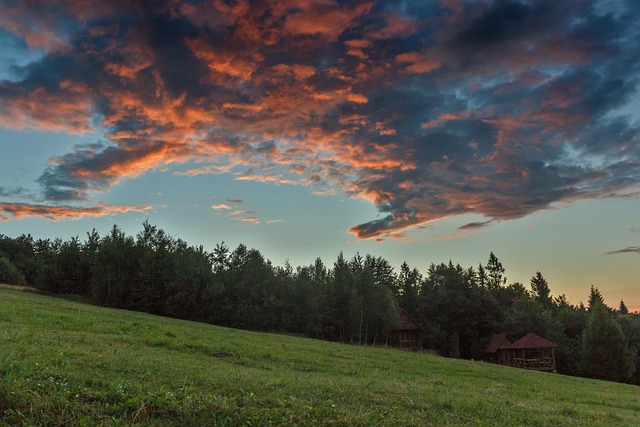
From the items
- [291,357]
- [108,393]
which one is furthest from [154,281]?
[108,393]

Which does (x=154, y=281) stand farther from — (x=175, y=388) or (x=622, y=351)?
(x=622, y=351)

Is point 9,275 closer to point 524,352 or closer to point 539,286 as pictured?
point 524,352

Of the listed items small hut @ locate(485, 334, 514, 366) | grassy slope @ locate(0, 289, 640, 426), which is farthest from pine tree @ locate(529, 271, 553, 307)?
grassy slope @ locate(0, 289, 640, 426)

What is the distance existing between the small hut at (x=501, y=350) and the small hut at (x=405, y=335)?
11.9m

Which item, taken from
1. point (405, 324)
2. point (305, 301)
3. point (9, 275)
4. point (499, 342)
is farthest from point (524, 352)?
point (9, 275)

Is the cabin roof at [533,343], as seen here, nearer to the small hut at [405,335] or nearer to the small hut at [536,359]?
the small hut at [536,359]

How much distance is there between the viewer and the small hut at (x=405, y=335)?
7050 cm

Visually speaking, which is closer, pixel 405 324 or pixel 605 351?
pixel 605 351

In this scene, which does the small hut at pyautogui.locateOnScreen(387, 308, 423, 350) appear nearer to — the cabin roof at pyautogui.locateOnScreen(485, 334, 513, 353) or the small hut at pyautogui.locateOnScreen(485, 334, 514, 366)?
the cabin roof at pyautogui.locateOnScreen(485, 334, 513, 353)

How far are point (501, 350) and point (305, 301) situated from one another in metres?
33.5

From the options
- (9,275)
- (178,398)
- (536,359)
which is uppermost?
(9,275)

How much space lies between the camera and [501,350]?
66.1 m

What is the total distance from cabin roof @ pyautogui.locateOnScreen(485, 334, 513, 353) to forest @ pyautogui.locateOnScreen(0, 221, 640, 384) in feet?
12.4

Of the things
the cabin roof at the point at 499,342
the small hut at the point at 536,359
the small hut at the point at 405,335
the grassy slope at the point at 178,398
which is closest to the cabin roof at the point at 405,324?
the small hut at the point at 405,335
